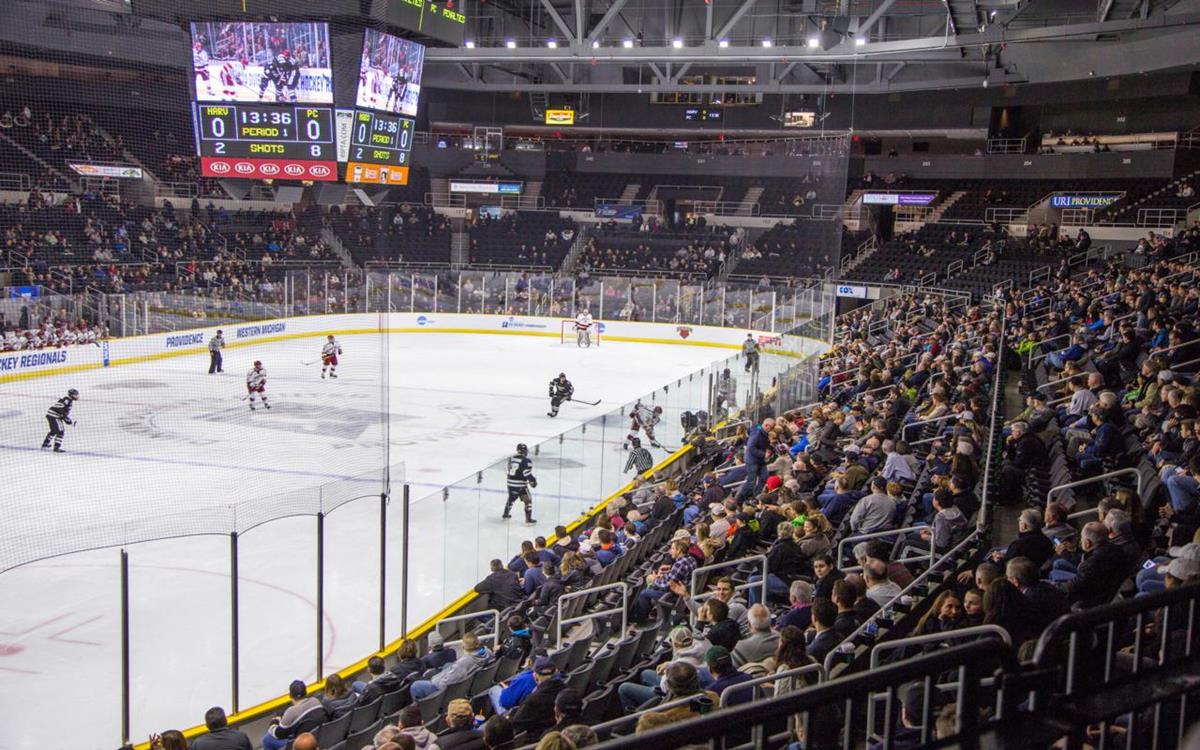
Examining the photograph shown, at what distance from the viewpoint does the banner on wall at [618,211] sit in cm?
3759

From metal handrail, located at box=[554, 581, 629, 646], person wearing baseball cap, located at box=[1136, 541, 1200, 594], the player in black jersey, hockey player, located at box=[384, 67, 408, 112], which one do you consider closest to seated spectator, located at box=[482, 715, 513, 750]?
metal handrail, located at box=[554, 581, 629, 646]

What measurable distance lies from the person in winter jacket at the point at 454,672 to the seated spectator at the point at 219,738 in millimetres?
1008

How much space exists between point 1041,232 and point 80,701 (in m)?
28.4

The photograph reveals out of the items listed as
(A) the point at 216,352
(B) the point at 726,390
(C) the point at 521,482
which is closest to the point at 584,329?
(A) the point at 216,352

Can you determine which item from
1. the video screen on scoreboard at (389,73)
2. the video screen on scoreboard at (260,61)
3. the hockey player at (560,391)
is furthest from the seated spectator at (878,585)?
the video screen on scoreboard at (389,73)

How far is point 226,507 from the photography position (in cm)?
861

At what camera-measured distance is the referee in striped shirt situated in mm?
12280

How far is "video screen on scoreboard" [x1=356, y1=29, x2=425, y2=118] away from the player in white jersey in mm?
2916

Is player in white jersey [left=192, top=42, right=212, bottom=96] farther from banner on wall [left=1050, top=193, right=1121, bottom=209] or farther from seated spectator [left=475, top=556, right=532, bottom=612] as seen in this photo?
banner on wall [left=1050, top=193, right=1121, bottom=209]

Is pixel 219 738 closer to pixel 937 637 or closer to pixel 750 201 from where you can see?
pixel 937 637

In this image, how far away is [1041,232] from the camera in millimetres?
30000

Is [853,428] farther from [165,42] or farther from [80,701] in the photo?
[165,42]

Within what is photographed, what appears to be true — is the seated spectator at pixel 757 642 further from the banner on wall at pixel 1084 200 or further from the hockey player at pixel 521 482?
the banner on wall at pixel 1084 200

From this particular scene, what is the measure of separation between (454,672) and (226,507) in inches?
126
